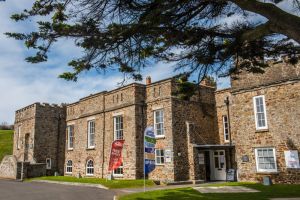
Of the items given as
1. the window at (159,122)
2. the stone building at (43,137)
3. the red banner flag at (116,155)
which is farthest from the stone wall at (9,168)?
the window at (159,122)

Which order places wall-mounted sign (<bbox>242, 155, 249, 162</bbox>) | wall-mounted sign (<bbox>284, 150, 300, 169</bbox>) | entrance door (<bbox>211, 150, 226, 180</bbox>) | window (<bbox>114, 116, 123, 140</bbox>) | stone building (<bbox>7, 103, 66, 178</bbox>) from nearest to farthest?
wall-mounted sign (<bbox>284, 150, 300, 169</bbox>) < wall-mounted sign (<bbox>242, 155, 249, 162</bbox>) < entrance door (<bbox>211, 150, 226, 180</bbox>) < window (<bbox>114, 116, 123, 140</bbox>) < stone building (<bbox>7, 103, 66, 178</bbox>)

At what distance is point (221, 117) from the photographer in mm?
27266

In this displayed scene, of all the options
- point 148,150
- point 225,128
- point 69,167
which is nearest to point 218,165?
point 225,128

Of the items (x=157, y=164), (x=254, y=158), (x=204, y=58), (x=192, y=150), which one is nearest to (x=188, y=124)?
(x=192, y=150)

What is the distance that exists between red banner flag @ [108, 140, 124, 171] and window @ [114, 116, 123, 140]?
2.55 metres

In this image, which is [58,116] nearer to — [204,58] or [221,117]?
[221,117]

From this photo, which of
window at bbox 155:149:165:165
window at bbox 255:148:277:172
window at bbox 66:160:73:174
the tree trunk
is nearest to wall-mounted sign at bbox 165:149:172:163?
window at bbox 155:149:165:165

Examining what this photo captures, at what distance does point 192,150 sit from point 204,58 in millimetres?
14178

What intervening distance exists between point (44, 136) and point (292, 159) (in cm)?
2640

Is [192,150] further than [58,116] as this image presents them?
No

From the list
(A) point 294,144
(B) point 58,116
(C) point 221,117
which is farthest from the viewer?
(B) point 58,116

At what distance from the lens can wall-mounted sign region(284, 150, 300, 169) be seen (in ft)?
61.8

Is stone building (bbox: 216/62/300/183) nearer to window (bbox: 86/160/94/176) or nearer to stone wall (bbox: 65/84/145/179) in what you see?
stone wall (bbox: 65/84/145/179)

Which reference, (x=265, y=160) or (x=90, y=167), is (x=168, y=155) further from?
(x=90, y=167)
